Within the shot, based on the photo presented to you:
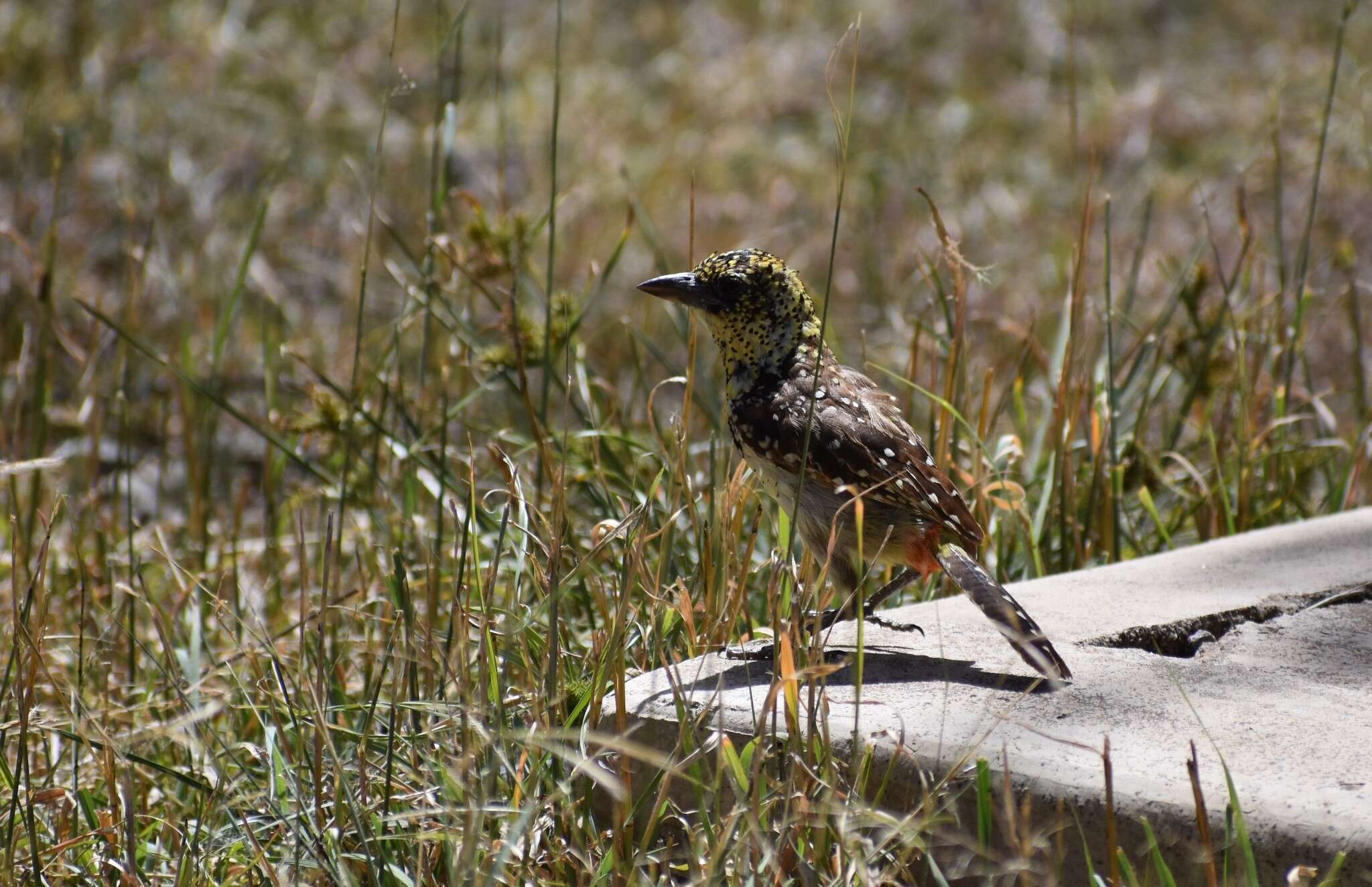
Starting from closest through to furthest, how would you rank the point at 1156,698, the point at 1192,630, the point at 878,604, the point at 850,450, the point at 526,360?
1. the point at 1156,698
2. the point at 1192,630
3. the point at 850,450
4. the point at 878,604
5. the point at 526,360

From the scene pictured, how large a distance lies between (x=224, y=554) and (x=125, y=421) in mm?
489

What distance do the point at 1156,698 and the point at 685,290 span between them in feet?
4.75

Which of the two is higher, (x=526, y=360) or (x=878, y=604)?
(x=526, y=360)

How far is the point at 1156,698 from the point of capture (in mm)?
2732

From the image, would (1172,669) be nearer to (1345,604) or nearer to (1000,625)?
(1000,625)

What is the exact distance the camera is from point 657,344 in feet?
22.5

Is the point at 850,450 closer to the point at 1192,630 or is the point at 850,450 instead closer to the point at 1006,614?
the point at 1006,614

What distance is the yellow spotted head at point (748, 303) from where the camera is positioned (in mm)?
3496

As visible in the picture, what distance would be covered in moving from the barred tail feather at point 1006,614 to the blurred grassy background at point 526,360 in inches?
15.6

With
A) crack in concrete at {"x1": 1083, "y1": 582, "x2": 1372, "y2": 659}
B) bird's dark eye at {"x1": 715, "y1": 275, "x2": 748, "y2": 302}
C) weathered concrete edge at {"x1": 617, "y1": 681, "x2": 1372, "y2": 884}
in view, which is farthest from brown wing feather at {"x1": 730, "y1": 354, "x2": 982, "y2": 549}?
weathered concrete edge at {"x1": 617, "y1": 681, "x2": 1372, "y2": 884}

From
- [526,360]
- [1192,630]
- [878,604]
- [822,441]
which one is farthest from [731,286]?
[1192,630]

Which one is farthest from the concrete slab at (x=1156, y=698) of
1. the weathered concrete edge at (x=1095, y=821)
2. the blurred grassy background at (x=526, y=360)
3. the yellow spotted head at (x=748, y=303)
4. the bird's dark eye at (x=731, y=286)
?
the bird's dark eye at (x=731, y=286)

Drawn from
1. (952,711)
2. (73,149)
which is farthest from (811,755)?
(73,149)

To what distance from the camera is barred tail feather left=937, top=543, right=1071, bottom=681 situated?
2.65 metres
